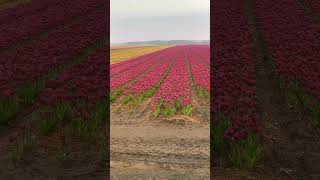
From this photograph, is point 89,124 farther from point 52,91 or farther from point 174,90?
point 174,90

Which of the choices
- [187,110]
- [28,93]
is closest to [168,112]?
[187,110]

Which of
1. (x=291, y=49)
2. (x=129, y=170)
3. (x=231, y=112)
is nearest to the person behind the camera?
(x=129, y=170)

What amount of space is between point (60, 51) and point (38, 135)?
9359 mm

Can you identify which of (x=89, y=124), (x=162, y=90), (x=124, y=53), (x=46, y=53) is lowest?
(x=89, y=124)

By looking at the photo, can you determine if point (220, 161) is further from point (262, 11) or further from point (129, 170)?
point (262, 11)

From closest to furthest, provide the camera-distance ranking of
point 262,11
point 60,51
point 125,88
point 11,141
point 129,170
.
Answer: point 129,170 → point 11,141 → point 125,88 → point 60,51 → point 262,11

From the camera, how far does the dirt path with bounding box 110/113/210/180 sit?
7.26 metres

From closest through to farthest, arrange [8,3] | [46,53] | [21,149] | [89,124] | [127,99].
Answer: [21,149], [89,124], [127,99], [46,53], [8,3]

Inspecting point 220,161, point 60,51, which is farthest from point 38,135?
point 60,51

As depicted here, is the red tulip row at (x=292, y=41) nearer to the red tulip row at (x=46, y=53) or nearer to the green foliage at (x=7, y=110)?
the green foliage at (x=7, y=110)

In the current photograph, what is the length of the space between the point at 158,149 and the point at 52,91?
436 centimetres

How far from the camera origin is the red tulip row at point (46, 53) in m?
13.0

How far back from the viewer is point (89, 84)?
11508 millimetres

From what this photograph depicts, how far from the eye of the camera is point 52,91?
11.1 metres
